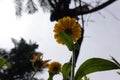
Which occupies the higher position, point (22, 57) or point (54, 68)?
point (54, 68)

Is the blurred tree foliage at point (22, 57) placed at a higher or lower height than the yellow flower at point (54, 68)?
lower

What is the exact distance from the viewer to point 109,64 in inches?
33.0

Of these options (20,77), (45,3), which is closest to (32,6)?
(45,3)

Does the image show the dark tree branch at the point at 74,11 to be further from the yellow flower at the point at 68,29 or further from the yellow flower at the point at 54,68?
the yellow flower at the point at 68,29

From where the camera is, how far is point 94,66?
89 cm

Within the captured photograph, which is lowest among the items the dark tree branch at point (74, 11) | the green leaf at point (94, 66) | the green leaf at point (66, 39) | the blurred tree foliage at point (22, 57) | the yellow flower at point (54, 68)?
the blurred tree foliage at point (22, 57)

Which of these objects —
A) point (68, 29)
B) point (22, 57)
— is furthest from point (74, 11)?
point (22, 57)

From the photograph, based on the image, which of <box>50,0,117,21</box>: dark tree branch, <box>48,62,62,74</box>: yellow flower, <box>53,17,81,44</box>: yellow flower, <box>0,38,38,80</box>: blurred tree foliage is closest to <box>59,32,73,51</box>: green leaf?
<box>53,17,81,44</box>: yellow flower

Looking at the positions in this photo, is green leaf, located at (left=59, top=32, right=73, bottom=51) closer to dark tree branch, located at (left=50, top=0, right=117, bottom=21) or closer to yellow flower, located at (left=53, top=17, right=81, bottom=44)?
yellow flower, located at (left=53, top=17, right=81, bottom=44)

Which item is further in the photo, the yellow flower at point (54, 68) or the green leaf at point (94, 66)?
the yellow flower at point (54, 68)

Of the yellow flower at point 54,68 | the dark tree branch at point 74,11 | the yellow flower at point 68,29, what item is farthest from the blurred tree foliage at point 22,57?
the yellow flower at point 68,29

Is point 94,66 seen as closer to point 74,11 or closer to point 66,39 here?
point 66,39

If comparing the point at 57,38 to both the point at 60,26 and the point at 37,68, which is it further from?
the point at 37,68

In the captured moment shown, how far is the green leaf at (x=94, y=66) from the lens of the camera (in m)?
0.85
